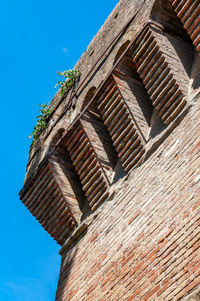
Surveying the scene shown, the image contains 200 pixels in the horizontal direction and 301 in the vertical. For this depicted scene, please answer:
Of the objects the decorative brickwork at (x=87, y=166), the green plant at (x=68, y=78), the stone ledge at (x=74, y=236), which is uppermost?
the green plant at (x=68, y=78)

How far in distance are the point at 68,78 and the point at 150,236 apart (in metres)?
3.85

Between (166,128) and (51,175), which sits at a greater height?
(166,128)

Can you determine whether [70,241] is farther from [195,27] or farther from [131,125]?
[195,27]

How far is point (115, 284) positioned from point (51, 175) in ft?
7.89

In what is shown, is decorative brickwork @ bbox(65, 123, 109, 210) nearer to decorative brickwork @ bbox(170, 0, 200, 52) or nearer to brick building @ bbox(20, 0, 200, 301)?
brick building @ bbox(20, 0, 200, 301)

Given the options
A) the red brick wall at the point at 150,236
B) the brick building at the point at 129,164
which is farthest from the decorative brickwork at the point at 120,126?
the red brick wall at the point at 150,236

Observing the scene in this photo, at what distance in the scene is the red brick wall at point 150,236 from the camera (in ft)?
14.9

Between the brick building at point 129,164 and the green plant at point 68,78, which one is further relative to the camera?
the green plant at point 68,78

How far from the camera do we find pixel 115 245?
5746 millimetres

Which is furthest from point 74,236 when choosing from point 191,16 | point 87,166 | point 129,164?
point 191,16

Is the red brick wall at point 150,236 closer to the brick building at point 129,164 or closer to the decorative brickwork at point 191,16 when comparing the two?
the brick building at point 129,164

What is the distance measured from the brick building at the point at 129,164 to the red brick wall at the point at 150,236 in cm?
1

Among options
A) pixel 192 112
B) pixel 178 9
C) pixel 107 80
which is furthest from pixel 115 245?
pixel 178 9

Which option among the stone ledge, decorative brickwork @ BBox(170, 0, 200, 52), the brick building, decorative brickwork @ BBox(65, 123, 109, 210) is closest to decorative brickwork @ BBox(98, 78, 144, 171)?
the brick building
